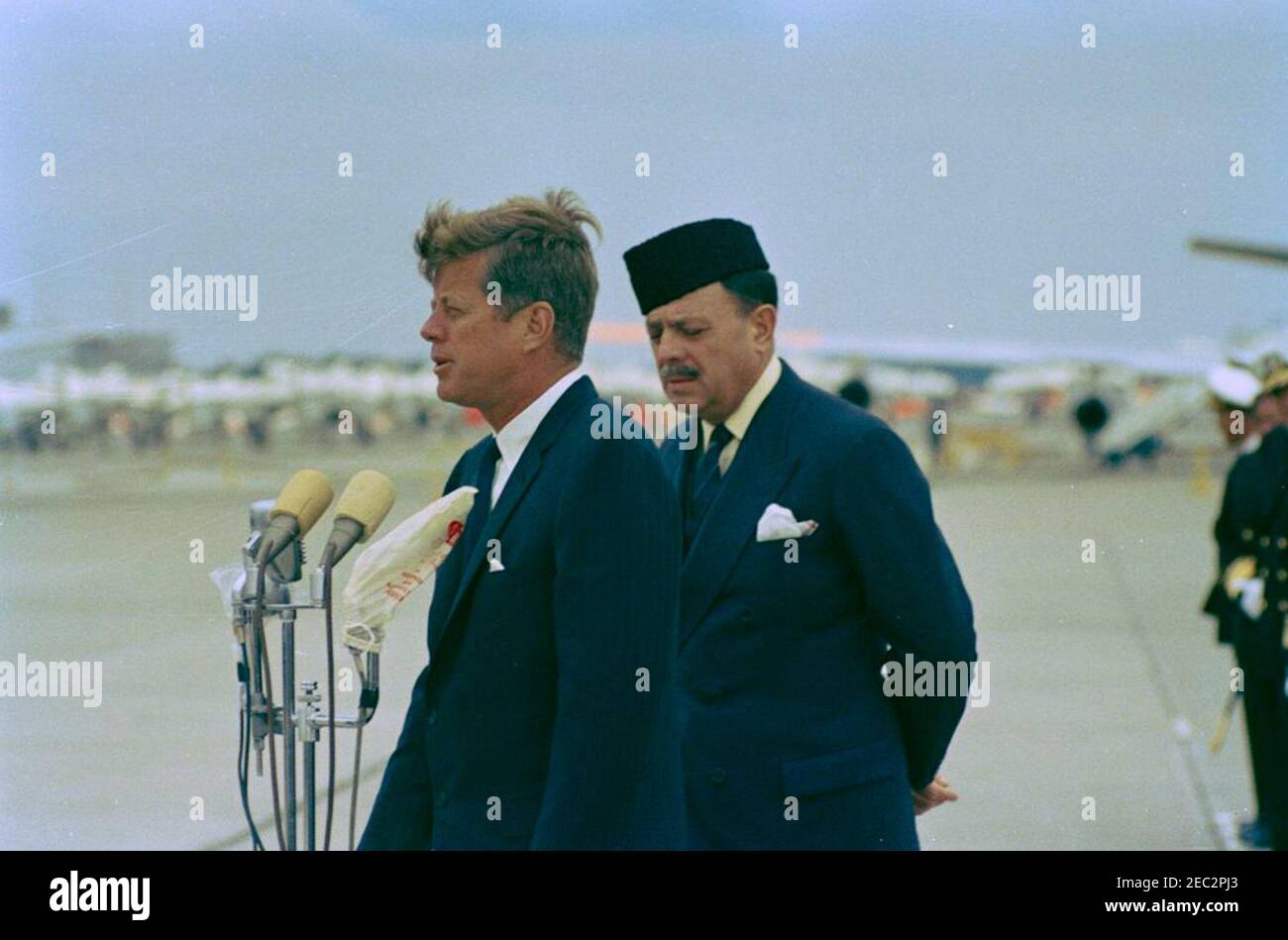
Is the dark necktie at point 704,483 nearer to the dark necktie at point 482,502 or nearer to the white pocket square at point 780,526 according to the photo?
the white pocket square at point 780,526

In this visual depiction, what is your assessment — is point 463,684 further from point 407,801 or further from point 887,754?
point 887,754

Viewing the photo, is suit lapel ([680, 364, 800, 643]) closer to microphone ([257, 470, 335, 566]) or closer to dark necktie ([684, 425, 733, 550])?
dark necktie ([684, 425, 733, 550])

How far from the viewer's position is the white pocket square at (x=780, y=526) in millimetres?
3049

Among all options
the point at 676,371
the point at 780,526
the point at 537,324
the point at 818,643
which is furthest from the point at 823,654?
the point at 537,324

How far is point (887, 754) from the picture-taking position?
3072mm

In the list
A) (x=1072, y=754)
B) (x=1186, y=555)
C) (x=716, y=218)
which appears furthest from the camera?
(x=1186, y=555)

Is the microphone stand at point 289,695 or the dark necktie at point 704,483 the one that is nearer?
the microphone stand at point 289,695

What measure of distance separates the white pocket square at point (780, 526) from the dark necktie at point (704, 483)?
16cm

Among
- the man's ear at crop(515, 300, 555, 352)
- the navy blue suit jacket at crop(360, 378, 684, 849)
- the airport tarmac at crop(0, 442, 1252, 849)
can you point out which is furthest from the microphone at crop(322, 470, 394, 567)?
the airport tarmac at crop(0, 442, 1252, 849)

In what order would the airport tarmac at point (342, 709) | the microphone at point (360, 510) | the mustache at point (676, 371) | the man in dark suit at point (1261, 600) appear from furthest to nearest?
the man in dark suit at point (1261, 600) < the airport tarmac at point (342, 709) < the mustache at point (676, 371) < the microphone at point (360, 510)

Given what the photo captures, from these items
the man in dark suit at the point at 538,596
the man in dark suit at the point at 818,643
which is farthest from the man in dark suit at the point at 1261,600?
the man in dark suit at the point at 538,596

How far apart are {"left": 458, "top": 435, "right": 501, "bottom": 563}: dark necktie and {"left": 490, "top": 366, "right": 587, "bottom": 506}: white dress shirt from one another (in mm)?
14
